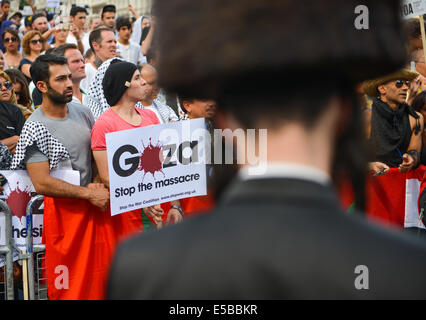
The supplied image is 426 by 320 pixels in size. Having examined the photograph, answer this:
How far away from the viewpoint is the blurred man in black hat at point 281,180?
120cm

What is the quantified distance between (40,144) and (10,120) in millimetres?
1556

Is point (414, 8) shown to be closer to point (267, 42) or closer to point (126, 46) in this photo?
point (126, 46)

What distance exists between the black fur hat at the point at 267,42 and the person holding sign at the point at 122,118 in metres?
4.51

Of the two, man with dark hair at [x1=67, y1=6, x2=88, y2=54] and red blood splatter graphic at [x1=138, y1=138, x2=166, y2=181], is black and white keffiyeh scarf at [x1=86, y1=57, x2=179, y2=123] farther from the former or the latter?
man with dark hair at [x1=67, y1=6, x2=88, y2=54]

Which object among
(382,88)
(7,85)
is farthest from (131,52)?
(382,88)

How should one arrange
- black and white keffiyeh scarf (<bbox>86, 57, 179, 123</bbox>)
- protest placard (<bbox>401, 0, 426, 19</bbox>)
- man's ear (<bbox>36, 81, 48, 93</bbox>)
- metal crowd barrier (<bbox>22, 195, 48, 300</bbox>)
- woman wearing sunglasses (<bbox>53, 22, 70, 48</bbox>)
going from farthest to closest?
woman wearing sunglasses (<bbox>53, 22, 70, 48</bbox>), protest placard (<bbox>401, 0, 426, 19</bbox>), black and white keffiyeh scarf (<bbox>86, 57, 179, 123</bbox>), man's ear (<bbox>36, 81, 48, 93</bbox>), metal crowd barrier (<bbox>22, 195, 48, 300</bbox>)

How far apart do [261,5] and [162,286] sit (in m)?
0.51

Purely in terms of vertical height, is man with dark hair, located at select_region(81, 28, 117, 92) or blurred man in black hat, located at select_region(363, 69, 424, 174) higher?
man with dark hair, located at select_region(81, 28, 117, 92)

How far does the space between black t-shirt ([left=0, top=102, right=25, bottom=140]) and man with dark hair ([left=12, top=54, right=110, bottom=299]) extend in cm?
111

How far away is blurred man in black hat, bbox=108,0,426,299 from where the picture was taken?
3.93 feet

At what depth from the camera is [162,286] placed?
1252mm

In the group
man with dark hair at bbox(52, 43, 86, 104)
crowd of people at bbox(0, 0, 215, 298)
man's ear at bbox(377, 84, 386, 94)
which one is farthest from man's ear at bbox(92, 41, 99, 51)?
man's ear at bbox(377, 84, 386, 94)

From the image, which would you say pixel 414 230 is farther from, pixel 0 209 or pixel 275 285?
pixel 275 285

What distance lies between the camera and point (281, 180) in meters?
1.24
